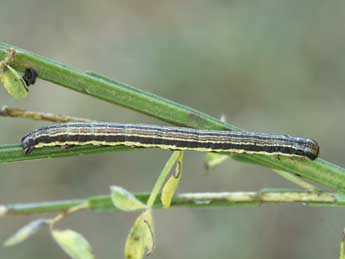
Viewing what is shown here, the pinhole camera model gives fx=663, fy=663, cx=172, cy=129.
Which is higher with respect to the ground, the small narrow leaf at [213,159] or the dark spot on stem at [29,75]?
the dark spot on stem at [29,75]

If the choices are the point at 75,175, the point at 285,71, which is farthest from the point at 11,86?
the point at 285,71

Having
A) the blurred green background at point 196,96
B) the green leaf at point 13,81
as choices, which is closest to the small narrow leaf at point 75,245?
the green leaf at point 13,81

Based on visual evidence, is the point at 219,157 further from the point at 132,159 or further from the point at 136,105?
the point at 132,159

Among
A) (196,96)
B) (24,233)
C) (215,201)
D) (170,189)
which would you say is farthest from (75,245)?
(196,96)

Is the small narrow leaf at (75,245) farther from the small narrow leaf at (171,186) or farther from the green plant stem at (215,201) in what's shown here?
the small narrow leaf at (171,186)

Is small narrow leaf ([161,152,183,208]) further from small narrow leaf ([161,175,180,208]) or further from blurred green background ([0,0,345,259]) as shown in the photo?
blurred green background ([0,0,345,259])

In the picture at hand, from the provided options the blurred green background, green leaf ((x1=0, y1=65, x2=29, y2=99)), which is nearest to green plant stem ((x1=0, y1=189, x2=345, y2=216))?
green leaf ((x1=0, y1=65, x2=29, y2=99))
